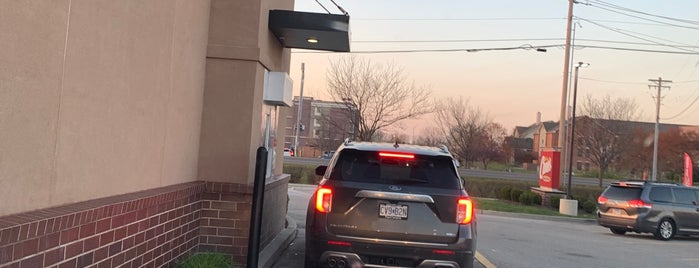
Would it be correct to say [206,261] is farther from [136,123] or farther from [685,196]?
[685,196]

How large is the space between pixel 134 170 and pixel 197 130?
6.33 feet

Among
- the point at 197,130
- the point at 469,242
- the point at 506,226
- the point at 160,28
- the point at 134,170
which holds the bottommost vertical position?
the point at 506,226

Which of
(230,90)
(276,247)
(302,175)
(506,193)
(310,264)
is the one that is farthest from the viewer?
(302,175)

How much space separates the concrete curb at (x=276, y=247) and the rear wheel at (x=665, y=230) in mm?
10662

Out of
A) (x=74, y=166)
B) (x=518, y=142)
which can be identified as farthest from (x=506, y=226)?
(x=518, y=142)

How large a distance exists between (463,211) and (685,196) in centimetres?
1345

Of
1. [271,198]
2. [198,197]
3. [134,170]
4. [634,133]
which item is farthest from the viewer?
[634,133]

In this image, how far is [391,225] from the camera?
5809 millimetres

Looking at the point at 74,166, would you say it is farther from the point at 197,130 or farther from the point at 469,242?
the point at 469,242

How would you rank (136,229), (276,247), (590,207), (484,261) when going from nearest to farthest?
(136,229) < (276,247) < (484,261) < (590,207)

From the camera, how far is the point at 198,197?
6738mm

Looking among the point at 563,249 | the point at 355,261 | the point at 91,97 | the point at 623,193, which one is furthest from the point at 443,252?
the point at 623,193

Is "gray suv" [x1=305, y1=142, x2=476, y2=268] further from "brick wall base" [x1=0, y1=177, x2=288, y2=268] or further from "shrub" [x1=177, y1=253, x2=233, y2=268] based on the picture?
"brick wall base" [x1=0, y1=177, x2=288, y2=268]

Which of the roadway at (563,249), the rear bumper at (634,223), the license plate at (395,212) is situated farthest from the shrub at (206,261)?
the rear bumper at (634,223)
